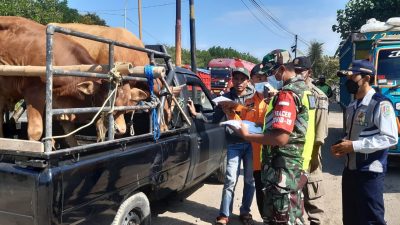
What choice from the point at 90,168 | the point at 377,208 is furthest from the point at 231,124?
the point at 377,208

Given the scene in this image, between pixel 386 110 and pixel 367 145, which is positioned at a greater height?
pixel 386 110

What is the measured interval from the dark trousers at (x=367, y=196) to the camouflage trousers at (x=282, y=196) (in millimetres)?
697

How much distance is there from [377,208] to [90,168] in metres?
2.24

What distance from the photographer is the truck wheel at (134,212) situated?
117 inches

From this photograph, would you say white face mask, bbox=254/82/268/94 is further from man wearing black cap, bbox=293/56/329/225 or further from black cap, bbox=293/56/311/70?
black cap, bbox=293/56/311/70

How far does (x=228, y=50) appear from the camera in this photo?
70.2m

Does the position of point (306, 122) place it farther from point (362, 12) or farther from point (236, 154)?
point (362, 12)

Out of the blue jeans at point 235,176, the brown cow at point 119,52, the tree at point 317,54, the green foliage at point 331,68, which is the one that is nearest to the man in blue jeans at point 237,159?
the blue jeans at point 235,176

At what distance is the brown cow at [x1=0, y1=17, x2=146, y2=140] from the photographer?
10.8 ft

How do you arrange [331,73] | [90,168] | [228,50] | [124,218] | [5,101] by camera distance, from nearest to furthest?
1. [90,168]
2. [124,218]
3. [5,101]
4. [331,73]
5. [228,50]

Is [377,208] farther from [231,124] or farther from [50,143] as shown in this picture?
[50,143]

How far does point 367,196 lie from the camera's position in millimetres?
3119

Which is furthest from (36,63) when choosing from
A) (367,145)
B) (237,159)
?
(367,145)

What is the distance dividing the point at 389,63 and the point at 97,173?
6.24 meters
